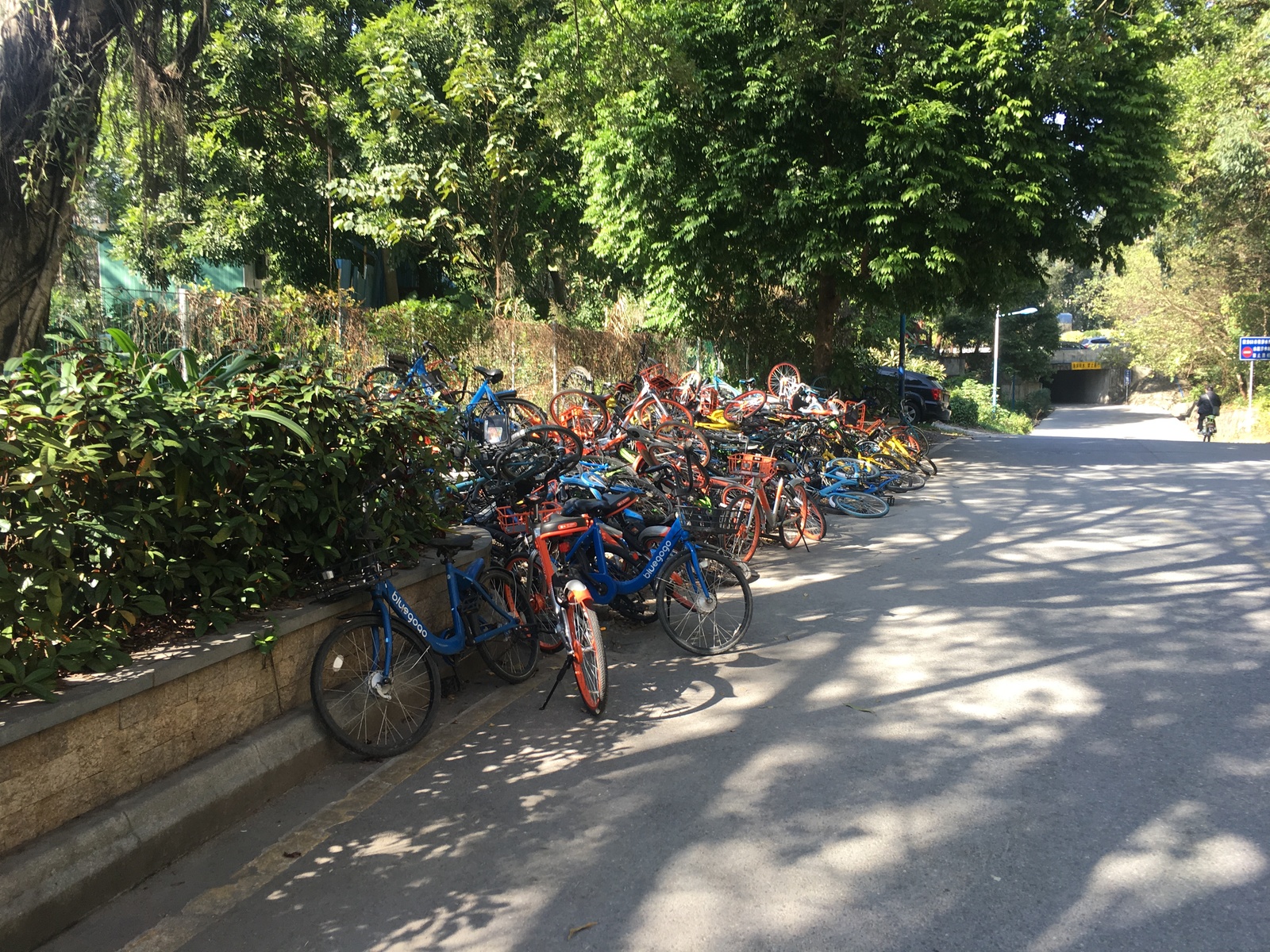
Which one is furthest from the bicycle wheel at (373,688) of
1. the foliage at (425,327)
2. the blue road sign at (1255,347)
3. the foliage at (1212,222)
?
the blue road sign at (1255,347)

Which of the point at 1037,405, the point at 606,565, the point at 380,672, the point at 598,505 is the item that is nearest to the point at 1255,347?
the point at 1037,405

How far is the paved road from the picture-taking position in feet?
9.95

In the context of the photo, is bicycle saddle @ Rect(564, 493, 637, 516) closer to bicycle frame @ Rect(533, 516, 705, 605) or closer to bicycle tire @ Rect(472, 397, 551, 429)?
bicycle frame @ Rect(533, 516, 705, 605)

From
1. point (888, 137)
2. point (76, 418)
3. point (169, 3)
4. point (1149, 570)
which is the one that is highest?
point (888, 137)

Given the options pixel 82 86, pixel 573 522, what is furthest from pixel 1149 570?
pixel 82 86

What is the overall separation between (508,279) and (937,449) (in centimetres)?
962

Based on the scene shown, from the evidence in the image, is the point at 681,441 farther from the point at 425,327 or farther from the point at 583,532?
the point at 425,327

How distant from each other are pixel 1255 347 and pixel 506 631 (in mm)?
32215

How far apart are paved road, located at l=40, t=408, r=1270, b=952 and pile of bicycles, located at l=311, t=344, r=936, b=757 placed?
1.02 ft

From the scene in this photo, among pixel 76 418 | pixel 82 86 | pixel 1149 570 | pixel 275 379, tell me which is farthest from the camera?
pixel 1149 570

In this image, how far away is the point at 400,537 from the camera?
5219 mm

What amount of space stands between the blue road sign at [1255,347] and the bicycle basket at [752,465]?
90.5 feet

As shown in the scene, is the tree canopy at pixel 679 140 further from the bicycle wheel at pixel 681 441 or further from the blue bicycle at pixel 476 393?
→ the bicycle wheel at pixel 681 441

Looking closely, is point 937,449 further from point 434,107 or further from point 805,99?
point 434,107
